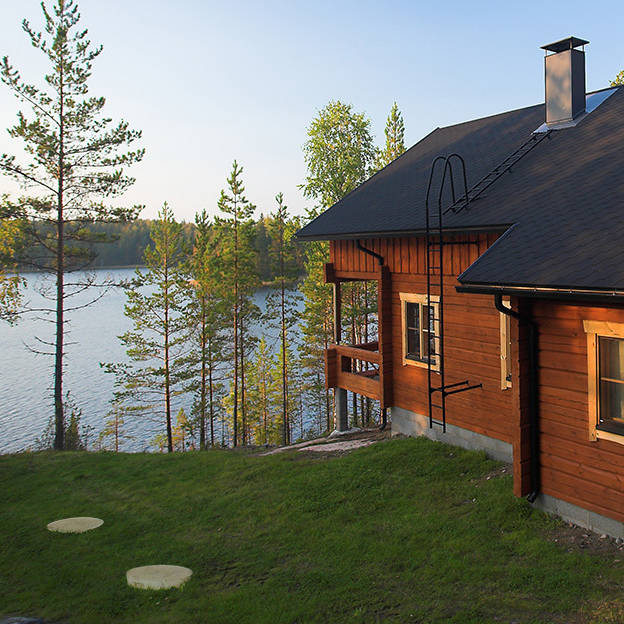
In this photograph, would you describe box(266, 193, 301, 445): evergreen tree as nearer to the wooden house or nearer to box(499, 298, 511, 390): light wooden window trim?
the wooden house

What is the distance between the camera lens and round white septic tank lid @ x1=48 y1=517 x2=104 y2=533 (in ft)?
34.2

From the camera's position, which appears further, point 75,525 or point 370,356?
point 370,356

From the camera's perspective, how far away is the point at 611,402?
6.97 metres

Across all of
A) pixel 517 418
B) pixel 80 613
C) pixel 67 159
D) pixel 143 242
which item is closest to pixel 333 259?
pixel 517 418

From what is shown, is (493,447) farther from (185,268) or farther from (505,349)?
(185,268)

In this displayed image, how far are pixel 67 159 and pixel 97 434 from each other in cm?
1905

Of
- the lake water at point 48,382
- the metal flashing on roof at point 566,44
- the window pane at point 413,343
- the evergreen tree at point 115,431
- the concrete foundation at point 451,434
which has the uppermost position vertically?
the metal flashing on roof at point 566,44

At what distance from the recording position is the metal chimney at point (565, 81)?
11984mm

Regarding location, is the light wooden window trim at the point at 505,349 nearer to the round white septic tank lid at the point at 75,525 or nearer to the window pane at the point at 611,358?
the window pane at the point at 611,358

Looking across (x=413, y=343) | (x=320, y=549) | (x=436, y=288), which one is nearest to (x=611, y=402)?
(x=320, y=549)

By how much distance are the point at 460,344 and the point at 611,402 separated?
4.00 metres

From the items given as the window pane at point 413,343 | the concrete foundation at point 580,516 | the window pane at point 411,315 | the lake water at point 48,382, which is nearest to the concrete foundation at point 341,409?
the window pane at point 413,343

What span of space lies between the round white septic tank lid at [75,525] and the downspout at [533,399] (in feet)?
24.7

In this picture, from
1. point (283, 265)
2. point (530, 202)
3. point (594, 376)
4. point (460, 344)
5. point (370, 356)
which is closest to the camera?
point (594, 376)
